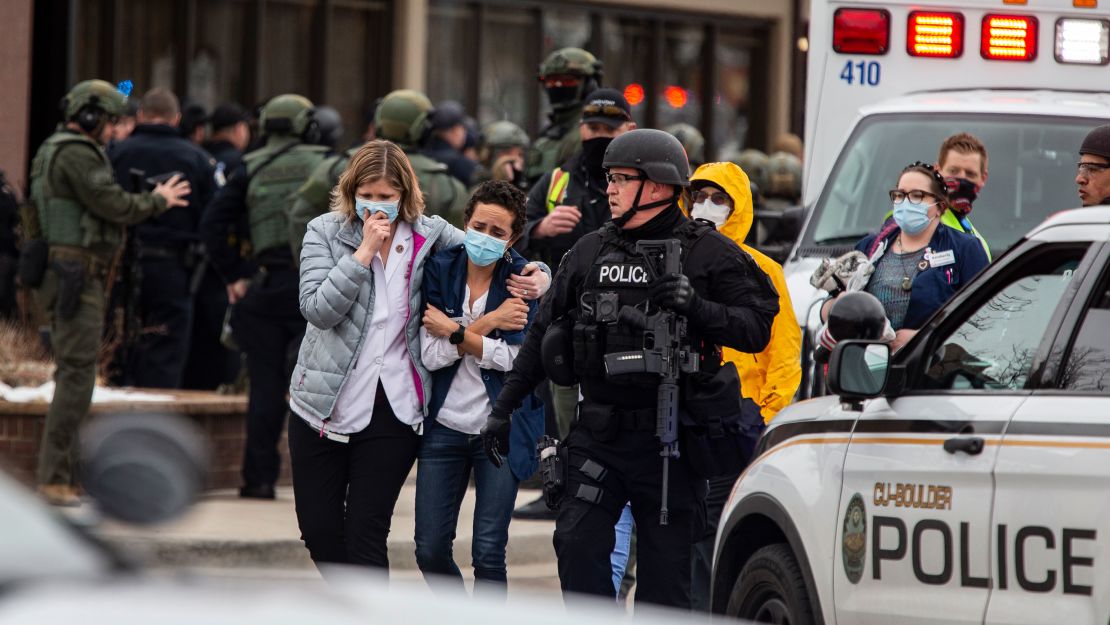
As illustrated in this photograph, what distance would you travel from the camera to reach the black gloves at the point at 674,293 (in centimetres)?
578

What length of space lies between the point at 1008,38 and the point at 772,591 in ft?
16.8

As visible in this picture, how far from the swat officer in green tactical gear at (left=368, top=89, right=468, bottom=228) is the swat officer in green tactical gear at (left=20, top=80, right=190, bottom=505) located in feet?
4.50

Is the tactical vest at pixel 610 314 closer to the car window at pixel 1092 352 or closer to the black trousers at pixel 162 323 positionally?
the car window at pixel 1092 352

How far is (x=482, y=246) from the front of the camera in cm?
680

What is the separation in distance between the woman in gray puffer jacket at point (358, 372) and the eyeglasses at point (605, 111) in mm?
1810

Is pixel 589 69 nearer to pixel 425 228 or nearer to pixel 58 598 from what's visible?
pixel 425 228

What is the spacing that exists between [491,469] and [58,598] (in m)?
4.95

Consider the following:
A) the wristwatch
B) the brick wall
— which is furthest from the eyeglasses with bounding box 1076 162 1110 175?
the brick wall

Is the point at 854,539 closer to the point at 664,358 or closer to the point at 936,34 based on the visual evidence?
the point at 664,358

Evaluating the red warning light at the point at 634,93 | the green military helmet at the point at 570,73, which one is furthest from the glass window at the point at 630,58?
the green military helmet at the point at 570,73

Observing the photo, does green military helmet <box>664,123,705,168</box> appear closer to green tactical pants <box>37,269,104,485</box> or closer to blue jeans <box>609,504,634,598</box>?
green tactical pants <box>37,269,104,485</box>

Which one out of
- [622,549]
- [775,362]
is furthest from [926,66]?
[622,549]

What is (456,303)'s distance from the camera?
6.78 m

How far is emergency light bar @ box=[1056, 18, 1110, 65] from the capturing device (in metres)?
Result: 9.96
